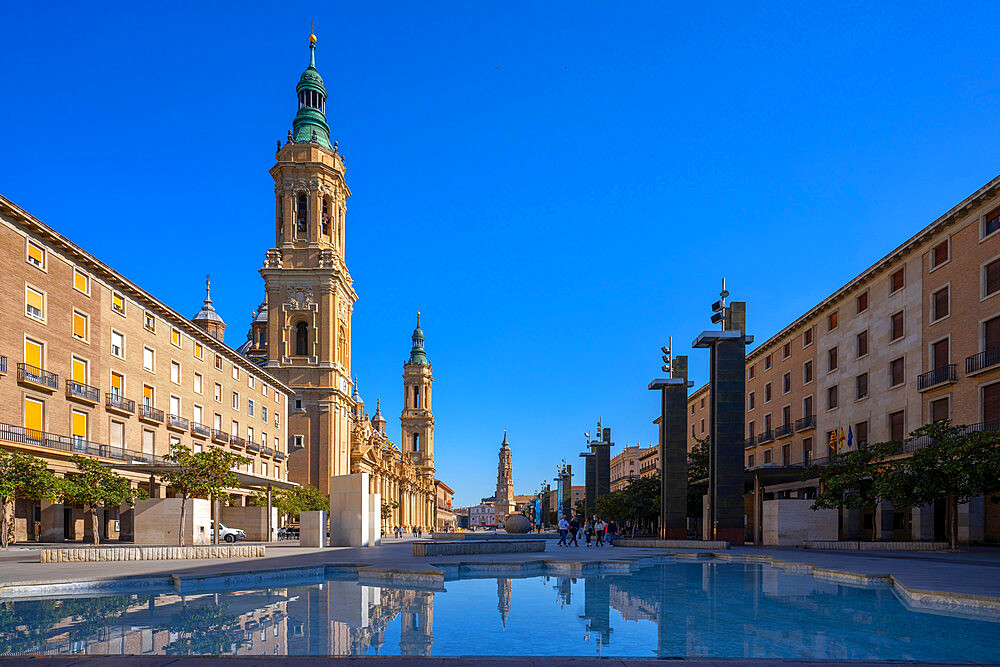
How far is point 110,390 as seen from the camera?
4331 cm

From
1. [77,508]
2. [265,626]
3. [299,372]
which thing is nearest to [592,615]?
[265,626]

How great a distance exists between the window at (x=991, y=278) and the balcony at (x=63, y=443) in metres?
42.5

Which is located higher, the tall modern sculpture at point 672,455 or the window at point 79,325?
the window at point 79,325

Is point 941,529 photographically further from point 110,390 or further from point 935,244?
point 110,390

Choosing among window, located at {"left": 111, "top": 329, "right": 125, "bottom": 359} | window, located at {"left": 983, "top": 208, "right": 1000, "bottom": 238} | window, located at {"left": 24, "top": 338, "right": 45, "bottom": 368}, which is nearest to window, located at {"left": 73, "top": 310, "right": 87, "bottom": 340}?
window, located at {"left": 111, "top": 329, "right": 125, "bottom": 359}

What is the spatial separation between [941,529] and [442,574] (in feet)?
103

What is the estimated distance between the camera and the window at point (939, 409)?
3781cm

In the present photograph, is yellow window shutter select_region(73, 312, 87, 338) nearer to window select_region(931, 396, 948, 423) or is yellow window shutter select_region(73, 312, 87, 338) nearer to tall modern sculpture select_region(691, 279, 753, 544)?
tall modern sculpture select_region(691, 279, 753, 544)

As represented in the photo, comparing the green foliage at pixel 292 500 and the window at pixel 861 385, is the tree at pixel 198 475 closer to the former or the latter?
the green foliage at pixel 292 500

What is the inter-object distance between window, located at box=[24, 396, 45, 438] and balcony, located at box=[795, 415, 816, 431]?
4464 centimetres

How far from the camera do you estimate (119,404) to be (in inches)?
1721

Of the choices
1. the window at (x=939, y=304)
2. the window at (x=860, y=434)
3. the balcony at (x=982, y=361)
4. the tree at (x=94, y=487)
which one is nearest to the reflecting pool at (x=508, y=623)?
the tree at (x=94, y=487)

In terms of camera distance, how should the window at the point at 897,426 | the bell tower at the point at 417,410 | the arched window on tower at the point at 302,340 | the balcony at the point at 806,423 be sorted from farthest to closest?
1. the bell tower at the point at 417,410
2. the arched window on tower at the point at 302,340
3. the balcony at the point at 806,423
4. the window at the point at 897,426

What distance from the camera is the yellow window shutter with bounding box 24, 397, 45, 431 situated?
36156 millimetres
